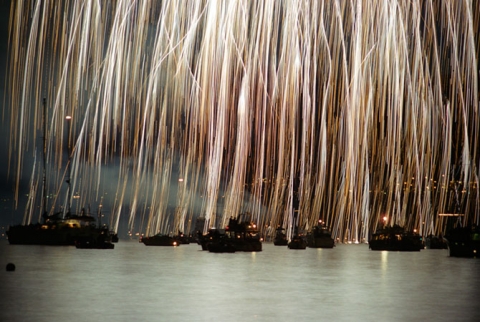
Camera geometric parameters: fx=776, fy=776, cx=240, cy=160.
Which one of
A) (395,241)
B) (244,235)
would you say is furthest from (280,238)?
(244,235)

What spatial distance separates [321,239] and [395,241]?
57.2 ft

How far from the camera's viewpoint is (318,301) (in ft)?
74.7

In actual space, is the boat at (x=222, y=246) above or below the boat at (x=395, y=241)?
below

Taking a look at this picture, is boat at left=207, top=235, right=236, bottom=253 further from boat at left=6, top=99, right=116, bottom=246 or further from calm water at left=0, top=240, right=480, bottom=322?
calm water at left=0, top=240, right=480, bottom=322

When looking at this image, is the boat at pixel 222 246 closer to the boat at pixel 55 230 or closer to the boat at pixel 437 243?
the boat at pixel 55 230

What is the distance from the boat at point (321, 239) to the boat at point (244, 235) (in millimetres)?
29490

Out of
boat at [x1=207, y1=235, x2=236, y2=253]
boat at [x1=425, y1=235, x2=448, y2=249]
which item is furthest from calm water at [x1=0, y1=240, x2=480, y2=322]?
boat at [x1=425, y1=235, x2=448, y2=249]

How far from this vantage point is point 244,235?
89875 millimetres

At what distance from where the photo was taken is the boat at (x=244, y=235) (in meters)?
86.7

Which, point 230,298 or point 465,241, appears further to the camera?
point 465,241

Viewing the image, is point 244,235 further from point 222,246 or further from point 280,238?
point 280,238

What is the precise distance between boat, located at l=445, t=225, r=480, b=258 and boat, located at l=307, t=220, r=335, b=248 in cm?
4641

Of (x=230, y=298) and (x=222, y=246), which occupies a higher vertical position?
(x=222, y=246)

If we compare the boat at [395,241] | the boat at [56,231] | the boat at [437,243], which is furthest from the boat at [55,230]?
the boat at [437,243]
